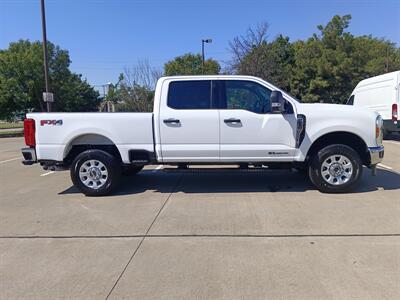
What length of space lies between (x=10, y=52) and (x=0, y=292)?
32.9 meters

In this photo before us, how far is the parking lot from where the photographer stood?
3766mm

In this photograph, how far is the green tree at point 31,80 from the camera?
29978mm

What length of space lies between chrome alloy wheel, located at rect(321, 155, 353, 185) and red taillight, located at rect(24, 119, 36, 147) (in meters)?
5.17

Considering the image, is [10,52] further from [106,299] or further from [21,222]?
[106,299]

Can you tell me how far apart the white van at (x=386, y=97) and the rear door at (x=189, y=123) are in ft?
35.8

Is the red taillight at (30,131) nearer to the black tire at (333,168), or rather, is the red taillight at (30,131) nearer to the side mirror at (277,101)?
the side mirror at (277,101)

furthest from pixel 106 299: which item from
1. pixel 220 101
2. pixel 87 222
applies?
pixel 220 101

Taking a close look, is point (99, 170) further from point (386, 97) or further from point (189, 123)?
point (386, 97)

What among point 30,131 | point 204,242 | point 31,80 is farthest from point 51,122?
point 31,80

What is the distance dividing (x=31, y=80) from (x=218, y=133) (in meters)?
26.8

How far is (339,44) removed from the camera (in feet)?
119

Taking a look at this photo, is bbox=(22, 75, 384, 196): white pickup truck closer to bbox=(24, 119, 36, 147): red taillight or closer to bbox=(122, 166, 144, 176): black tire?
bbox=(24, 119, 36, 147): red taillight

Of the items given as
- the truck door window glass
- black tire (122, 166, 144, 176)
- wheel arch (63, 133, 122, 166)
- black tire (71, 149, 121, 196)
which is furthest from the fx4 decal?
the truck door window glass

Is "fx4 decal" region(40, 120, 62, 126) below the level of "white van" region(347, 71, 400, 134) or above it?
below
